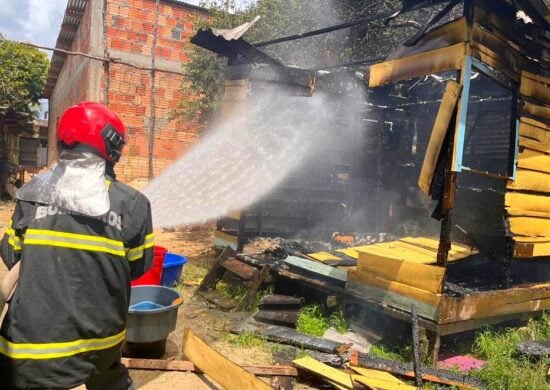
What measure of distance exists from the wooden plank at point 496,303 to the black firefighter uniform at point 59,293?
3.62m

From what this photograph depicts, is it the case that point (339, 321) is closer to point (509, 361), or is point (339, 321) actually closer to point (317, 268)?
point (317, 268)

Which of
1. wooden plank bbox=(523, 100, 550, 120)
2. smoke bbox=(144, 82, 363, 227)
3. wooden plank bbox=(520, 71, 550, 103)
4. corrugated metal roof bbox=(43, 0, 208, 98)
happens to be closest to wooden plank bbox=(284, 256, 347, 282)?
smoke bbox=(144, 82, 363, 227)

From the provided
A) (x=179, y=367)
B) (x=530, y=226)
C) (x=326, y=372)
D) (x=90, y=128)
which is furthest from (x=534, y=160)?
(x=90, y=128)

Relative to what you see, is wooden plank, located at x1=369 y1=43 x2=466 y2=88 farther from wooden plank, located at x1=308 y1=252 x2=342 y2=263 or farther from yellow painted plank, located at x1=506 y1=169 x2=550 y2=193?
wooden plank, located at x1=308 y1=252 x2=342 y2=263

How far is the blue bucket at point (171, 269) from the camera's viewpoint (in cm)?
630

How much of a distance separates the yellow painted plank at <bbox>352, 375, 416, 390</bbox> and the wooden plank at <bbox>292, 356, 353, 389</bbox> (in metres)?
0.11

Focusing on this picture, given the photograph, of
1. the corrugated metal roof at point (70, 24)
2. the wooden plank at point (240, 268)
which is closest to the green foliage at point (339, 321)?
the wooden plank at point (240, 268)

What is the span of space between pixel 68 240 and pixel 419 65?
4370 millimetres

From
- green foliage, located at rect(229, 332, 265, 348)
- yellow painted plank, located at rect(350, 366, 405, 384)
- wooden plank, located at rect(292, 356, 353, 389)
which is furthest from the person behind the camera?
green foliage, located at rect(229, 332, 265, 348)

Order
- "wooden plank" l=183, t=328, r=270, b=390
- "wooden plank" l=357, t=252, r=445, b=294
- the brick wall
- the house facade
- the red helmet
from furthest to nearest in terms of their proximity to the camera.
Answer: the brick wall
the house facade
"wooden plank" l=357, t=252, r=445, b=294
"wooden plank" l=183, t=328, r=270, b=390
the red helmet

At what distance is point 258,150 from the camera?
789 centimetres

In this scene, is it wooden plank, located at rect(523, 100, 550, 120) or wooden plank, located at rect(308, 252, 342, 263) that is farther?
wooden plank, located at rect(308, 252, 342, 263)

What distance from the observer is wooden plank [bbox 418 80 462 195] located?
4512 mm

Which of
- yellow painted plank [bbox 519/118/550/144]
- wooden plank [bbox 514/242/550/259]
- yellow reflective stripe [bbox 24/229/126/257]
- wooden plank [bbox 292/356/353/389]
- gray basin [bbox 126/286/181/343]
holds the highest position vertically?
yellow painted plank [bbox 519/118/550/144]
